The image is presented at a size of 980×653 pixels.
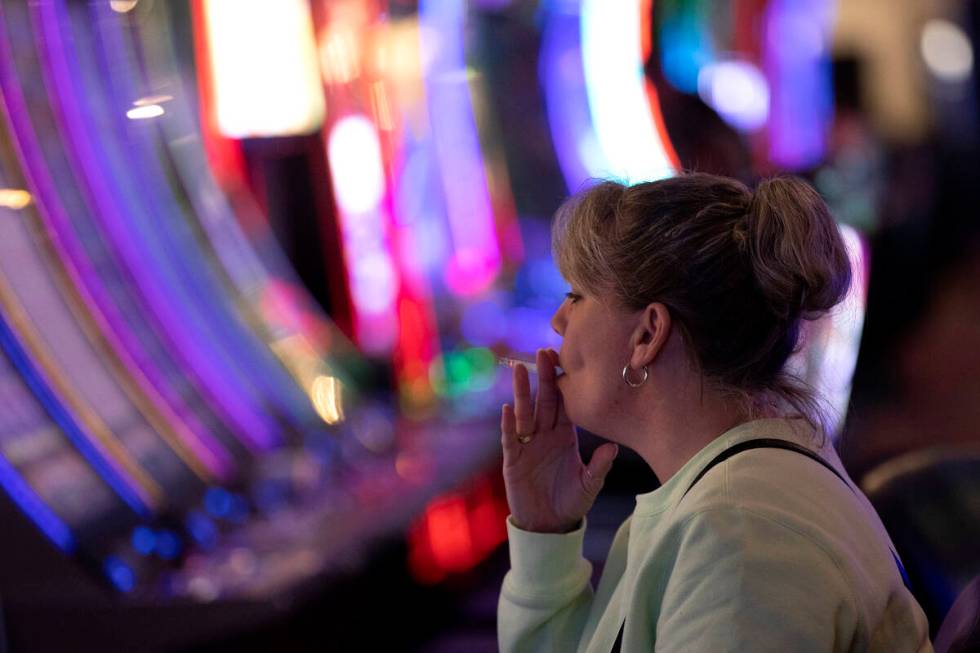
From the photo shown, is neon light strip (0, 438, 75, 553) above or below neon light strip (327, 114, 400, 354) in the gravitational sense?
above

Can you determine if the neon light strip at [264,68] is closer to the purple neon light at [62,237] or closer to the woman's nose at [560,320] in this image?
the purple neon light at [62,237]

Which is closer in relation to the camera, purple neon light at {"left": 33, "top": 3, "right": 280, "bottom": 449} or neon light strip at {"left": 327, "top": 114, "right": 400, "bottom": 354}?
purple neon light at {"left": 33, "top": 3, "right": 280, "bottom": 449}

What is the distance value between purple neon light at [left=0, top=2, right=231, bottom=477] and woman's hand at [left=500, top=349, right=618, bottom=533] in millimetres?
811

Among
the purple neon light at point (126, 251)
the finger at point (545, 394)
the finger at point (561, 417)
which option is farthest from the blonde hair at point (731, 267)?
the purple neon light at point (126, 251)

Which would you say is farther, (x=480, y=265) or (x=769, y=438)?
(x=480, y=265)

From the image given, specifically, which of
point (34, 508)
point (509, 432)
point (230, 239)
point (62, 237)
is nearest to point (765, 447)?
point (509, 432)

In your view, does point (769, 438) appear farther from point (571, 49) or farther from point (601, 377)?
point (571, 49)

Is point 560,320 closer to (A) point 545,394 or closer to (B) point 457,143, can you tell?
(A) point 545,394

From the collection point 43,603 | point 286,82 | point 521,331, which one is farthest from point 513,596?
point 521,331

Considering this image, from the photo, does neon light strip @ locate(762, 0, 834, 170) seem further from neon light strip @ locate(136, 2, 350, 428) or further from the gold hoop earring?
the gold hoop earring

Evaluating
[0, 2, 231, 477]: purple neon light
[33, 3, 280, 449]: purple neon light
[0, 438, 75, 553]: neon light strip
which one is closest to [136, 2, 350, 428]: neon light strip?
[33, 3, 280, 449]: purple neon light

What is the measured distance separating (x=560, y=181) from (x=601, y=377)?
2.77m

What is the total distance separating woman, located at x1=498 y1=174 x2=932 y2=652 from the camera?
3.10 ft

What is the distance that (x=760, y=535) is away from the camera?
0.95 metres
